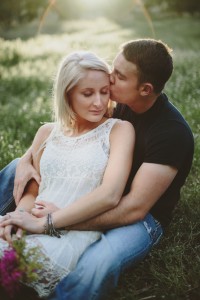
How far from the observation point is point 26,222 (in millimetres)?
4004

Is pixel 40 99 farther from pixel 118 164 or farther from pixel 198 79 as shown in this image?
pixel 118 164

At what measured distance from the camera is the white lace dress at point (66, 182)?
3.80 meters

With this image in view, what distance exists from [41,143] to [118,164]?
112 cm

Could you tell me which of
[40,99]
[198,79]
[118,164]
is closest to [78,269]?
[118,164]

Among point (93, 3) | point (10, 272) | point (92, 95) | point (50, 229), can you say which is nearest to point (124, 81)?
point (92, 95)

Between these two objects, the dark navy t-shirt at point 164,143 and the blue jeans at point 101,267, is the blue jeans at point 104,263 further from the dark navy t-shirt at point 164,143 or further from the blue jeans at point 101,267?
the dark navy t-shirt at point 164,143

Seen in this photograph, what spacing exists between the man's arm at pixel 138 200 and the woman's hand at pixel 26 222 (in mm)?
271

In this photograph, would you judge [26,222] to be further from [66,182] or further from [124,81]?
[124,81]

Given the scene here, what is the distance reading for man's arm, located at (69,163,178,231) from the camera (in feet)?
13.3

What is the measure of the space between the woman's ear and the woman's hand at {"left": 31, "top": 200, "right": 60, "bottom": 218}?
4.52 feet

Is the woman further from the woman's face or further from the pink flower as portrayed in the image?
the pink flower

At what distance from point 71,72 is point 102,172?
96 centimetres

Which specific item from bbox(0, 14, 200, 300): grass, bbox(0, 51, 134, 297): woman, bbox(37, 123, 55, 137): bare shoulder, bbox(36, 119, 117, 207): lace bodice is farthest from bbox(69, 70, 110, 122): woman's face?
bbox(0, 14, 200, 300): grass

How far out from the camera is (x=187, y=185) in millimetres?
6219
